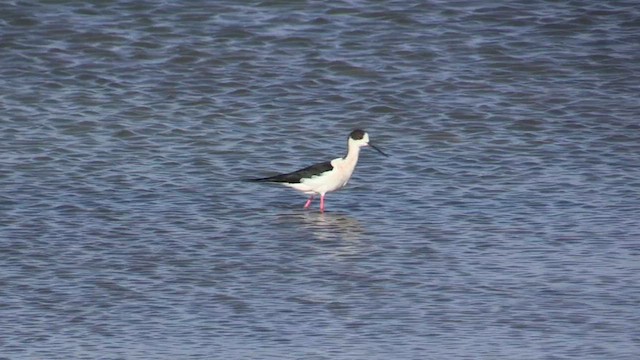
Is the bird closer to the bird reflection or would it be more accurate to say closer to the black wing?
the black wing

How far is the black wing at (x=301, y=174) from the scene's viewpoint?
41.3 ft

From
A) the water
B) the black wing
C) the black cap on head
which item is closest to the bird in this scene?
the black wing

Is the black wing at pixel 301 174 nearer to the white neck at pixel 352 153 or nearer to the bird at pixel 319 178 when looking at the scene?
the bird at pixel 319 178

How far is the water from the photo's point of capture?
29.1 feet

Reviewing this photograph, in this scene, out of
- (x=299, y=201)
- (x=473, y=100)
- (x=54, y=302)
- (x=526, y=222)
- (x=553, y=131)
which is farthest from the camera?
(x=473, y=100)

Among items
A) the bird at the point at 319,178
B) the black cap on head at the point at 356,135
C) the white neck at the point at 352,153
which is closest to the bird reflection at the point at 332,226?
the bird at the point at 319,178

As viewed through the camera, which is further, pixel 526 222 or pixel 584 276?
pixel 526 222

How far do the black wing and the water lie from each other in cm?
27

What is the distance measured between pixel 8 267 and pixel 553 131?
19.9 feet

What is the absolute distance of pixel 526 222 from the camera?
11.4m

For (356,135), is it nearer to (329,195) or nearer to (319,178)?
(329,195)

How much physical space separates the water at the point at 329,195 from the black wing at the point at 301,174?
0.90 ft

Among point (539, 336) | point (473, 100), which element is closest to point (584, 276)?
point (539, 336)

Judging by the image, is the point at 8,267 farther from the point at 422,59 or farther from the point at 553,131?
the point at 422,59
